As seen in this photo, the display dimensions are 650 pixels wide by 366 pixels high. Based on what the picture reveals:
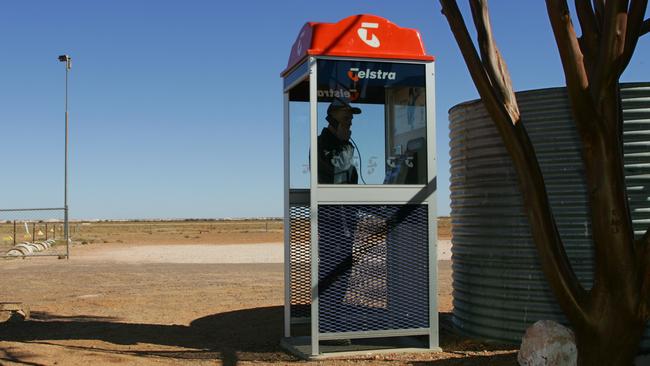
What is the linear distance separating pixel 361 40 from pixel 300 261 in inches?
103

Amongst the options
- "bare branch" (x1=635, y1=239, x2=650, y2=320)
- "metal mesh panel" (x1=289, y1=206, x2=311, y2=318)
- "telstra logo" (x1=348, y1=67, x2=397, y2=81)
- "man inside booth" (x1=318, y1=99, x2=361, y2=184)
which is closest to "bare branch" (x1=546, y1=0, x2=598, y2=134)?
"bare branch" (x1=635, y1=239, x2=650, y2=320)

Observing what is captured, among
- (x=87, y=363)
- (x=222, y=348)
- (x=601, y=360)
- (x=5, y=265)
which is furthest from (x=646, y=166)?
(x=5, y=265)

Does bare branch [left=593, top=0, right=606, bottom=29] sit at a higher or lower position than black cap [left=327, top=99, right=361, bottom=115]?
higher

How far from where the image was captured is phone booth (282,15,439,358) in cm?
642

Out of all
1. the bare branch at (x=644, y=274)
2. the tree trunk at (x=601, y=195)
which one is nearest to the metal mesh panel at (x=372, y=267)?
the tree trunk at (x=601, y=195)

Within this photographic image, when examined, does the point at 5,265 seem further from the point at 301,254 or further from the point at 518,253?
the point at 518,253

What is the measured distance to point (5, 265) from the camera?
20453 mm

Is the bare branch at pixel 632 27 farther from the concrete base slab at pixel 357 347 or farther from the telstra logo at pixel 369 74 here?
the concrete base slab at pixel 357 347

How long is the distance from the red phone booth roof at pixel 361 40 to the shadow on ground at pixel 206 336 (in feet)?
9.46

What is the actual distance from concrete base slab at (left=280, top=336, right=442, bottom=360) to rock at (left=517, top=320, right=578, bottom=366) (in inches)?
54.5

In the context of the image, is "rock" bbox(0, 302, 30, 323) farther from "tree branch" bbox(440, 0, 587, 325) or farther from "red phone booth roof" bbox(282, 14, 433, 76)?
"tree branch" bbox(440, 0, 587, 325)

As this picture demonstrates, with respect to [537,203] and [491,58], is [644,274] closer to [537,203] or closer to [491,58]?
[537,203]

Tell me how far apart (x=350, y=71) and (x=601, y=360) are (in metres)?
3.40

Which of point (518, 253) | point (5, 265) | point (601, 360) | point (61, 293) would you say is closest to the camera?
point (601, 360)
